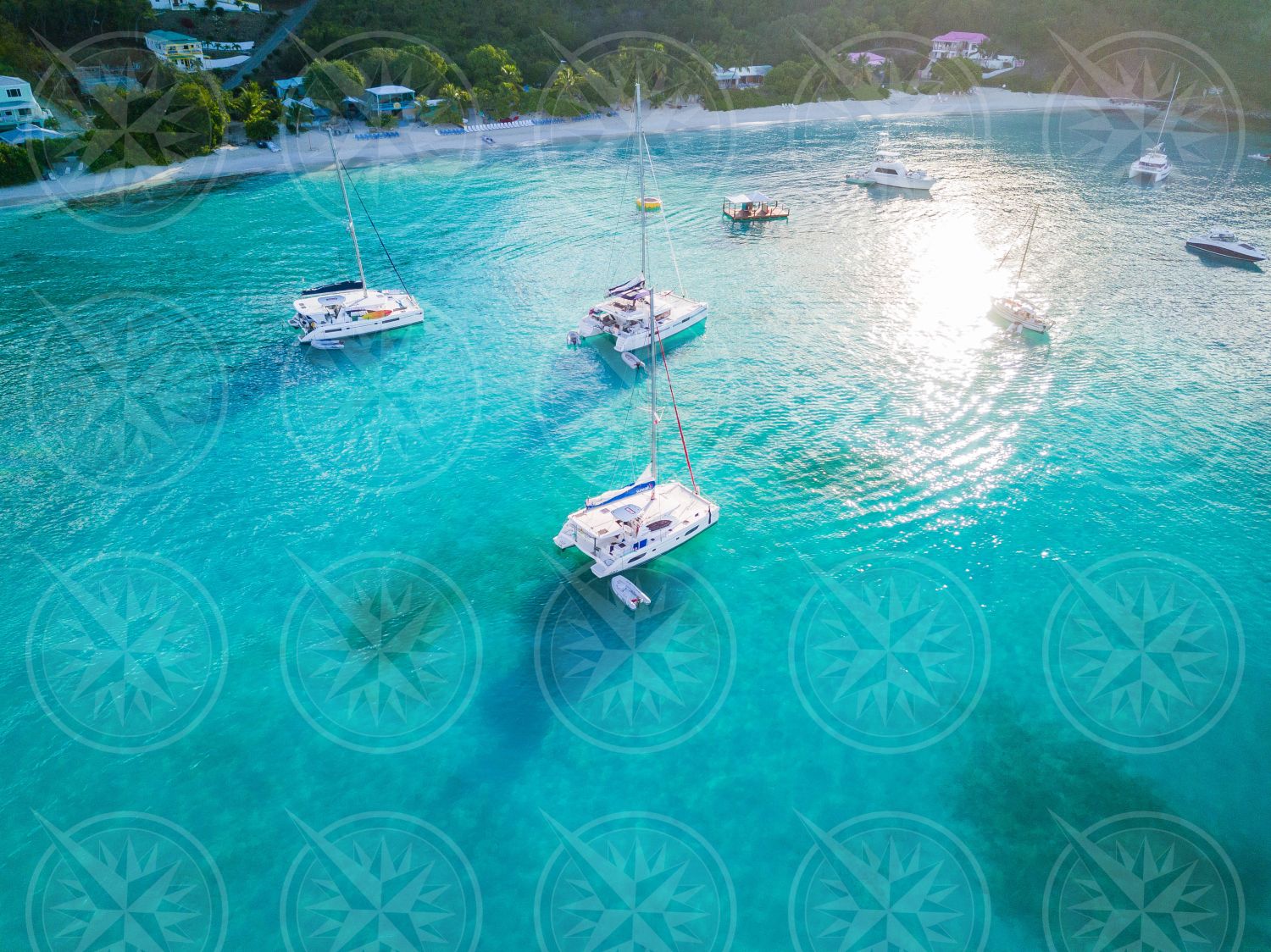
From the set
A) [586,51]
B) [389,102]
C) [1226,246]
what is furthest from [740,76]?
[1226,246]

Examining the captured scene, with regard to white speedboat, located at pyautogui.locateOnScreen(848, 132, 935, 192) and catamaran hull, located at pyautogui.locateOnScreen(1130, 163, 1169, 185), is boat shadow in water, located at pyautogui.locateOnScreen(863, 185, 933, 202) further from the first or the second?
catamaran hull, located at pyautogui.locateOnScreen(1130, 163, 1169, 185)

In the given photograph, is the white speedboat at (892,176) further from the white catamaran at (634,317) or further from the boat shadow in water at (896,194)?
the white catamaran at (634,317)

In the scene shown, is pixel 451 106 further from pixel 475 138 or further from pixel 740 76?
pixel 740 76

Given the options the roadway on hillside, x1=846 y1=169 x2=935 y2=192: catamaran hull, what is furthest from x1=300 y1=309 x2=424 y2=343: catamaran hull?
the roadway on hillside

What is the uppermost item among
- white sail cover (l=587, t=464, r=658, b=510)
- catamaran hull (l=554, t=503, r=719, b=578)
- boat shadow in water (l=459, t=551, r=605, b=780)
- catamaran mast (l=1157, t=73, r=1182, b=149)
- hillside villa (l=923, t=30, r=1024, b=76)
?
hillside villa (l=923, t=30, r=1024, b=76)

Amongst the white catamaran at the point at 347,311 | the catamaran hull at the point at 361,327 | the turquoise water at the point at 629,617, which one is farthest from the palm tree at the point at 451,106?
the catamaran hull at the point at 361,327
